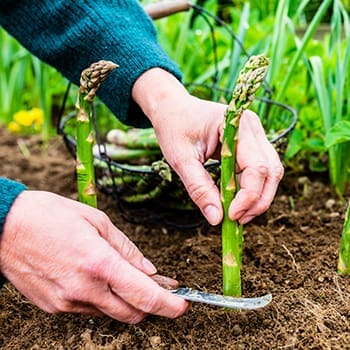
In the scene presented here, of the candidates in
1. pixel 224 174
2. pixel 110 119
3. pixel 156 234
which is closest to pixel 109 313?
pixel 224 174

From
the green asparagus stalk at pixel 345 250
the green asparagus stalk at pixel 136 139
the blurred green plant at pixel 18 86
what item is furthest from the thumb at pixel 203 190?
the blurred green plant at pixel 18 86

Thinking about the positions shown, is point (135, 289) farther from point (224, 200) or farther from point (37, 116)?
point (37, 116)

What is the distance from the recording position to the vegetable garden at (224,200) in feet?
3.79

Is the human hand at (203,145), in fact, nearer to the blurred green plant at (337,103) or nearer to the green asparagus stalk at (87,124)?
the green asparagus stalk at (87,124)

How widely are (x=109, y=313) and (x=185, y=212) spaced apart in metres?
0.71

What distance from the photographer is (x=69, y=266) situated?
1.00 meters

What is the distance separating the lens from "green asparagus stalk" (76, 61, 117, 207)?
3.67 feet

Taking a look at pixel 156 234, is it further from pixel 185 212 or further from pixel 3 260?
pixel 3 260

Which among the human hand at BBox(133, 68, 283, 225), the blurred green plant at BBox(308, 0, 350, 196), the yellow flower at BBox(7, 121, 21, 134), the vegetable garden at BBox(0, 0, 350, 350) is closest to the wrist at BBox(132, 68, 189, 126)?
the human hand at BBox(133, 68, 283, 225)

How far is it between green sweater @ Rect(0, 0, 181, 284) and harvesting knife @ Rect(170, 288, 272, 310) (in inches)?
20.5

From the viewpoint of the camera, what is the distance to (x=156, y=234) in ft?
5.47

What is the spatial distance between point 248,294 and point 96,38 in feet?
2.19

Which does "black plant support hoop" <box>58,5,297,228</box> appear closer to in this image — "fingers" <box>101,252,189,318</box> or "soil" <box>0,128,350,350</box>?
"soil" <box>0,128,350,350</box>

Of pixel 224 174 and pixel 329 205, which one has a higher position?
pixel 224 174
